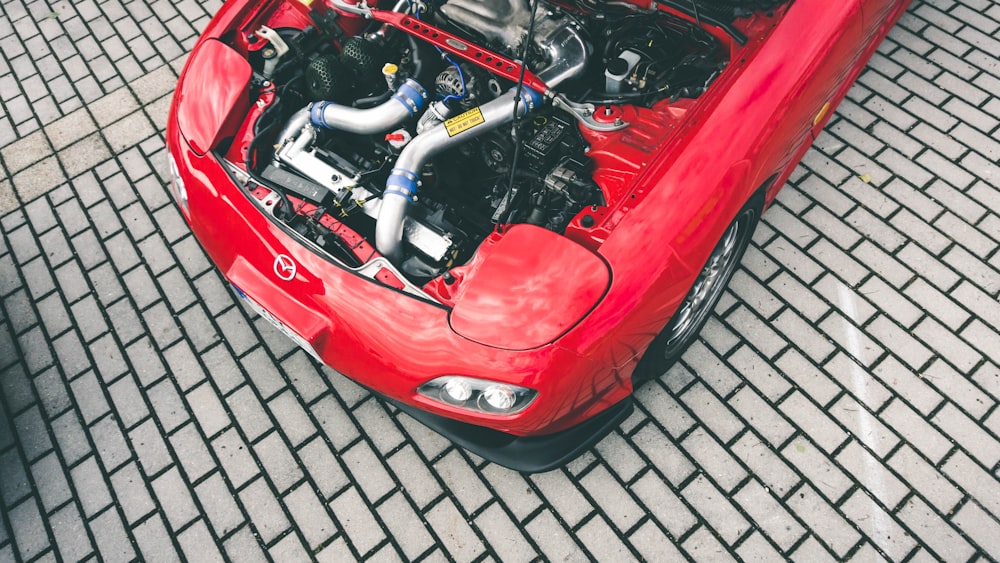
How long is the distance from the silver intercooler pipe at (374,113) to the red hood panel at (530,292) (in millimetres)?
890

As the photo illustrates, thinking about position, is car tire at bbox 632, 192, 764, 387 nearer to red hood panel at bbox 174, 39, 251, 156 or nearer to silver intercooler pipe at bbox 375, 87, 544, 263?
silver intercooler pipe at bbox 375, 87, 544, 263

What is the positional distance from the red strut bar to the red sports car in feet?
0.05

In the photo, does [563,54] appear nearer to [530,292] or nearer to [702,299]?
[530,292]

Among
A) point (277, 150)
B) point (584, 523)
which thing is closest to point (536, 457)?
point (584, 523)

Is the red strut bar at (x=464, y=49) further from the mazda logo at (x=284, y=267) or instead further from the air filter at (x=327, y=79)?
the mazda logo at (x=284, y=267)

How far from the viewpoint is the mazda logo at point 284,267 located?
2469 mm

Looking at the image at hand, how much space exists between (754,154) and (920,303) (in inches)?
53.7

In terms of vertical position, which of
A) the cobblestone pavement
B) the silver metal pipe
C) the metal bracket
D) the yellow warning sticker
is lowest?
the cobblestone pavement

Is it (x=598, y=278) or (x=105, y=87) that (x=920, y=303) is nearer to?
(x=598, y=278)

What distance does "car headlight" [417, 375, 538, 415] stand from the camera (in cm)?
221

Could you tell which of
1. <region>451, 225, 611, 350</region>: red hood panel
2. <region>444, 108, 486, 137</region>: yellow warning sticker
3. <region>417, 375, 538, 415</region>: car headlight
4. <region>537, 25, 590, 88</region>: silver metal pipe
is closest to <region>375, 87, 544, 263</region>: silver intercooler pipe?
<region>444, 108, 486, 137</region>: yellow warning sticker

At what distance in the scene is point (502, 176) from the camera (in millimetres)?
2785

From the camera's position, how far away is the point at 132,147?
4.04 metres

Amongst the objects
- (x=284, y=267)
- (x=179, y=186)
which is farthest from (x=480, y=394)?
(x=179, y=186)
